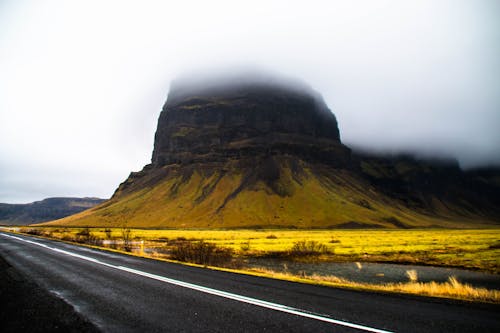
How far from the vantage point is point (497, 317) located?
6773mm

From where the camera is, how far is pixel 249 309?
6715 mm

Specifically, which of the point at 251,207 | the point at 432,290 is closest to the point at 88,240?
the point at 432,290

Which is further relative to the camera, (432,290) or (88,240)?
(88,240)

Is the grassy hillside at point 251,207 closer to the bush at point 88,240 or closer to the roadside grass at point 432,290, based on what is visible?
the bush at point 88,240

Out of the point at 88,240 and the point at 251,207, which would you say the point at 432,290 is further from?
the point at 251,207

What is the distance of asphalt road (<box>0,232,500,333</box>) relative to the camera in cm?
564

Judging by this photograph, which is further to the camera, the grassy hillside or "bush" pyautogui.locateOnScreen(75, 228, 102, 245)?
the grassy hillside

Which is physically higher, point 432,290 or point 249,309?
point 249,309

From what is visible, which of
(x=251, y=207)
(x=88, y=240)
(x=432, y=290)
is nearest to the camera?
(x=432, y=290)

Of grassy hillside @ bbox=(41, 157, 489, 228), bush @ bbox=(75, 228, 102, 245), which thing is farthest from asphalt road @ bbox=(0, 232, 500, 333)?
grassy hillside @ bbox=(41, 157, 489, 228)

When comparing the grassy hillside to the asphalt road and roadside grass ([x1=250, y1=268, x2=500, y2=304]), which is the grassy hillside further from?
the asphalt road

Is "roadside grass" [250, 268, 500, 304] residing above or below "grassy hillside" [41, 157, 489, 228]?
below

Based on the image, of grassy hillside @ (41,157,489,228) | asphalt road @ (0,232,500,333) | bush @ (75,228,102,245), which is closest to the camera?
asphalt road @ (0,232,500,333)

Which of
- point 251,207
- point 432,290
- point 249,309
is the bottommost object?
point 432,290
